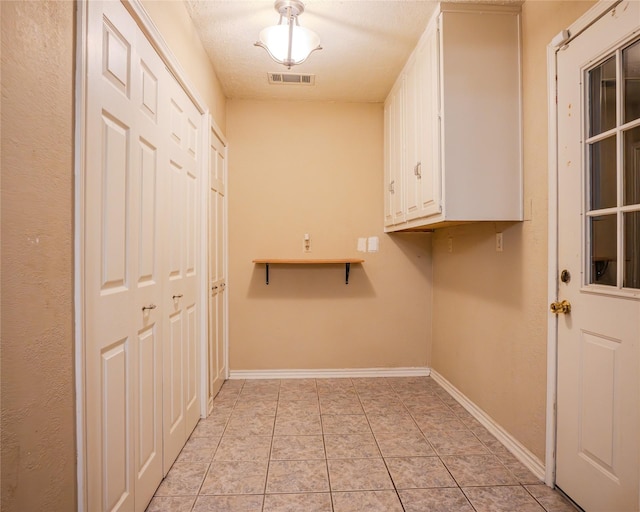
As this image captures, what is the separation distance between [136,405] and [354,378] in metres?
2.20

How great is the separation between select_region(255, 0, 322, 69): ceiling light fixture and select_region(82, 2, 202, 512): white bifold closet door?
0.59m

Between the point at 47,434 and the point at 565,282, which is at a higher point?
the point at 565,282

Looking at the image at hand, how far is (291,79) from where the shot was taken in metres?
2.92

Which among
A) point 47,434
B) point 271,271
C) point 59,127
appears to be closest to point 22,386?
point 47,434

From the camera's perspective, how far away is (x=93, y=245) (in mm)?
1156

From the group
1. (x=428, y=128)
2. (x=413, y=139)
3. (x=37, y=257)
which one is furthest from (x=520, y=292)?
(x=37, y=257)

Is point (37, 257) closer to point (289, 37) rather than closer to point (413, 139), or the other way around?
point (289, 37)

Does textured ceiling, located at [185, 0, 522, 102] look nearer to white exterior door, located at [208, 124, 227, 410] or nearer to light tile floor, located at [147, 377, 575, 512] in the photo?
white exterior door, located at [208, 124, 227, 410]

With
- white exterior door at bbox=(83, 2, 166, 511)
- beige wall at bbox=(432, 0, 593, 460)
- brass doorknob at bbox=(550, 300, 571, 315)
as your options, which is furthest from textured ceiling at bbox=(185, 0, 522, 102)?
brass doorknob at bbox=(550, 300, 571, 315)

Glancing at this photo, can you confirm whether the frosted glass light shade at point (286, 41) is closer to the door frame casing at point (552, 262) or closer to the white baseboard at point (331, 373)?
the door frame casing at point (552, 262)

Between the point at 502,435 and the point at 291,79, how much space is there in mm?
2941

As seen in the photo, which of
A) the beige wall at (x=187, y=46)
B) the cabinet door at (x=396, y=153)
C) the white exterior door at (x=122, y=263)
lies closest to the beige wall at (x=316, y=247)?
the cabinet door at (x=396, y=153)

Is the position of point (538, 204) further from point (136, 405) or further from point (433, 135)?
point (136, 405)

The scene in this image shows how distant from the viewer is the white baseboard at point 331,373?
331 cm
